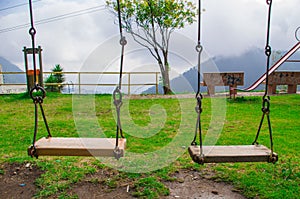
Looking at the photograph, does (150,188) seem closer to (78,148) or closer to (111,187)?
(111,187)

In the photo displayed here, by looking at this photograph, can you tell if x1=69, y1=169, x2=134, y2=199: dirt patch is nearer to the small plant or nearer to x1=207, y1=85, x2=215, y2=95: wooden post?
the small plant

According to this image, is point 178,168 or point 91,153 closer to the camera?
point 91,153

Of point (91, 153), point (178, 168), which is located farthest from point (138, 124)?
point (91, 153)

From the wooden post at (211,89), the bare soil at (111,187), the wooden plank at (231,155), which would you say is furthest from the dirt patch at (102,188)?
the wooden post at (211,89)

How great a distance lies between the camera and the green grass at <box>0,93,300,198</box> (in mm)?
2141

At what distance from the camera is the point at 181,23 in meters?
9.55

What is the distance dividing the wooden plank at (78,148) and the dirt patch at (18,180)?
0.61m

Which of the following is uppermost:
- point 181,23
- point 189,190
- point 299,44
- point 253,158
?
point 181,23

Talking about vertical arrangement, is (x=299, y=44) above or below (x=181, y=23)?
below

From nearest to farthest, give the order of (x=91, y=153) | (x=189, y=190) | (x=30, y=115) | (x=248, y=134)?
(x=91, y=153) < (x=189, y=190) < (x=248, y=134) < (x=30, y=115)

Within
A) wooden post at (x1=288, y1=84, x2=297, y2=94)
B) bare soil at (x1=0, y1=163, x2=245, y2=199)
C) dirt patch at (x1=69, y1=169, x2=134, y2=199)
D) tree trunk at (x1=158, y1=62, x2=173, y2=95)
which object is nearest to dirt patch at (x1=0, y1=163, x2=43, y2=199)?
bare soil at (x1=0, y1=163, x2=245, y2=199)

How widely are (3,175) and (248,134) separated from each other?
276 cm

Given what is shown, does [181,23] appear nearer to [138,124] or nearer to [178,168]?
[138,124]

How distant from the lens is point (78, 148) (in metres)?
1.54
